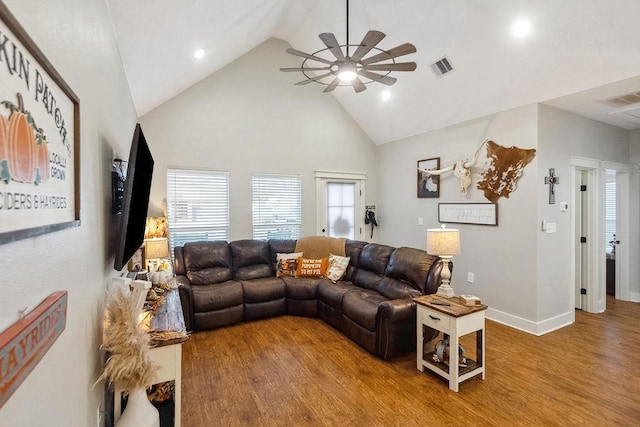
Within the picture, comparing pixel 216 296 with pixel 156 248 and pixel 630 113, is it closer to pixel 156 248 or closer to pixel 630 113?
pixel 156 248

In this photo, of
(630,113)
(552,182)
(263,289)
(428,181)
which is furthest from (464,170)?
(263,289)

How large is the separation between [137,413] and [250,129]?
441 cm

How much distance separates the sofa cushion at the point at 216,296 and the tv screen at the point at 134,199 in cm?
168

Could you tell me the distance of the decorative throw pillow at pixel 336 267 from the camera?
4254 millimetres

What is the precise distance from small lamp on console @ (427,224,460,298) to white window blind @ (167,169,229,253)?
3.36m

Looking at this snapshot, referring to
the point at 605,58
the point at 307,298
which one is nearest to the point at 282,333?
the point at 307,298

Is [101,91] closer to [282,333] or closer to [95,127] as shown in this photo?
[95,127]

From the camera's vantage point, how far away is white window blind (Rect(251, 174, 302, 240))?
5.29m

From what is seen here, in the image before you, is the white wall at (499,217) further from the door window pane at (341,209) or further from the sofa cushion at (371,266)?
the sofa cushion at (371,266)

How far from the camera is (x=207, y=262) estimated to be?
4.25 metres

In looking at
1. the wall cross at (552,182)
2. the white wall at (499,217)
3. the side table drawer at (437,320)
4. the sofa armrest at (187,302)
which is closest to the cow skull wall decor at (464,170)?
the white wall at (499,217)

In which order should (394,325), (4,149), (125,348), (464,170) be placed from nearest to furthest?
(4,149) → (125,348) → (394,325) → (464,170)

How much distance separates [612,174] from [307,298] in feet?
18.2

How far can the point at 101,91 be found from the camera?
1.63 metres
